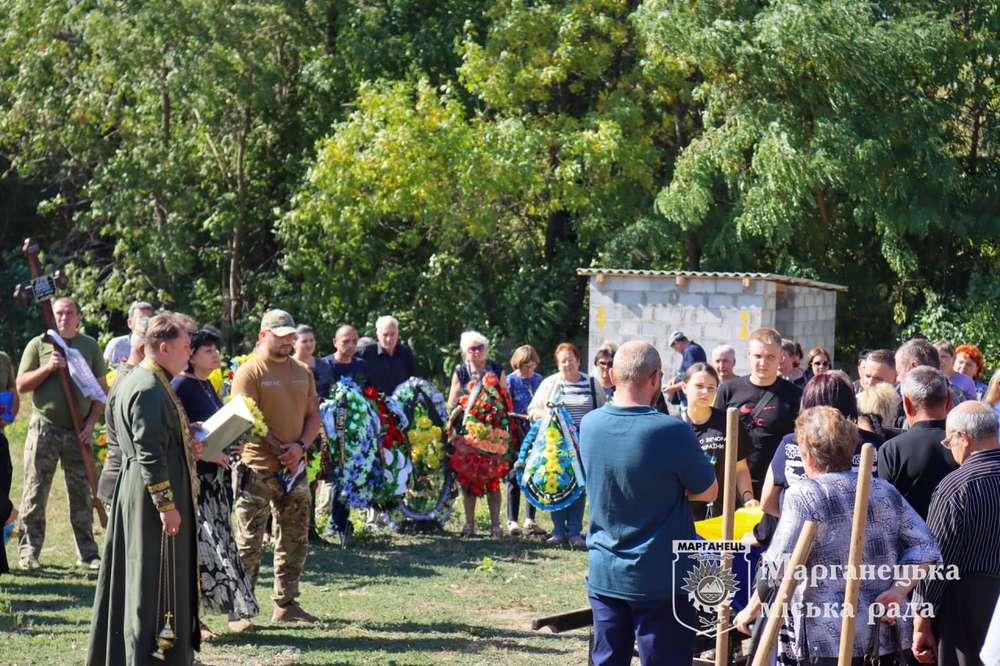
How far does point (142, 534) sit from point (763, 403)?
12.4ft

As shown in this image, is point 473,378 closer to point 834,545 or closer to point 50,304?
point 50,304

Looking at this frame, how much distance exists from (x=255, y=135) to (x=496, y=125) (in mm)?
4730

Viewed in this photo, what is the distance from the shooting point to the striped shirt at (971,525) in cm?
523

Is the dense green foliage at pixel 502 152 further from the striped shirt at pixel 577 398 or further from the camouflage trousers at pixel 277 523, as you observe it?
the camouflage trousers at pixel 277 523

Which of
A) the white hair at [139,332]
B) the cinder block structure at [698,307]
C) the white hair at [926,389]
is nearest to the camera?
the white hair at [926,389]

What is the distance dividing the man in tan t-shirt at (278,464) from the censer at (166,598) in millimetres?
1599

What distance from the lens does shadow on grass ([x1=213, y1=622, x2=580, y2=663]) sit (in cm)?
763

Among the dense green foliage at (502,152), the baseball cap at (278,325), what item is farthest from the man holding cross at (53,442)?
the dense green foliage at (502,152)

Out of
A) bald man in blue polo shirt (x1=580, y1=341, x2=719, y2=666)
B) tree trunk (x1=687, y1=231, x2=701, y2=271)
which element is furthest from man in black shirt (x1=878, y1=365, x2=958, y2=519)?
tree trunk (x1=687, y1=231, x2=701, y2=271)

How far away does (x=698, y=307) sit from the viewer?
1617 cm

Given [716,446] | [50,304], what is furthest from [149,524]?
[716,446]

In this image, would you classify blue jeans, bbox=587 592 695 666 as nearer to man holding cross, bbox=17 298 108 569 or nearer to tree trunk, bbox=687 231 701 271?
man holding cross, bbox=17 298 108 569

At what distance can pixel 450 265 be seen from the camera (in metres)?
21.9

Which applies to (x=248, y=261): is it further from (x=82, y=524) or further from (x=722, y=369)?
(x=722, y=369)
